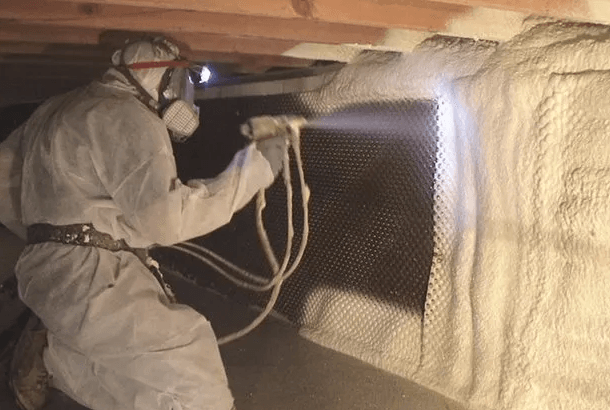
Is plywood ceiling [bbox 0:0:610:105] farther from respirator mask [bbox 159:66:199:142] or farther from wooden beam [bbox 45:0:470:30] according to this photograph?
respirator mask [bbox 159:66:199:142]

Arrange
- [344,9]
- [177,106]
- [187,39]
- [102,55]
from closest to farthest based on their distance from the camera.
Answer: [344,9] < [177,106] < [187,39] < [102,55]

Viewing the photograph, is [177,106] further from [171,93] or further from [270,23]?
[270,23]

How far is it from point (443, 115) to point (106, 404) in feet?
6.25

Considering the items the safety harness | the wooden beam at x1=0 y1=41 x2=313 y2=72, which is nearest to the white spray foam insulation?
the wooden beam at x1=0 y1=41 x2=313 y2=72

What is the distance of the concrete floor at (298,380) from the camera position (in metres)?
3.13

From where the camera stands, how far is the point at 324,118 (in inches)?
146

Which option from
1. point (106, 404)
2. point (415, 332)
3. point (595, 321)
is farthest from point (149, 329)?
point (595, 321)

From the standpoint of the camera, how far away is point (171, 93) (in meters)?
2.99

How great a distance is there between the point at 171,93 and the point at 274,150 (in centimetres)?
52

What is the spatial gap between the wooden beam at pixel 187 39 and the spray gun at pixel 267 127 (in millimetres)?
417

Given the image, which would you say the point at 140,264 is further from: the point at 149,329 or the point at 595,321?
the point at 595,321

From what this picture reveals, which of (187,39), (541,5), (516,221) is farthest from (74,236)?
(541,5)

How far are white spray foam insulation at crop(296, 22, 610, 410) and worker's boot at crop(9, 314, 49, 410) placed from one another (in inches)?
62.6

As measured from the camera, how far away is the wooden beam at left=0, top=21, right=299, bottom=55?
3.25m
